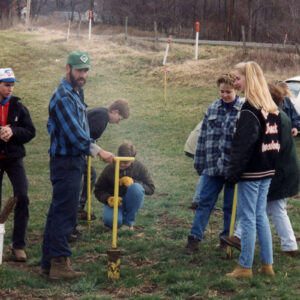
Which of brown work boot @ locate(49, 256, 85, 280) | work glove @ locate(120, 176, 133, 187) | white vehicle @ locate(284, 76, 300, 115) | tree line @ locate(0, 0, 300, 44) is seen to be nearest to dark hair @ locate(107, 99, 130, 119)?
work glove @ locate(120, 176, 133, 187)

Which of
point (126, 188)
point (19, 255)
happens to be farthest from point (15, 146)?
point (126, 188)

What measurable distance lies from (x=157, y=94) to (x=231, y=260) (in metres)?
15.2

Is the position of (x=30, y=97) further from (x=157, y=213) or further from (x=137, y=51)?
(x=157, y=213)

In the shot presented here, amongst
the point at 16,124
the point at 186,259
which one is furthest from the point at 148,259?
the point at 16,124

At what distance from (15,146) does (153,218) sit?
259 centimetres

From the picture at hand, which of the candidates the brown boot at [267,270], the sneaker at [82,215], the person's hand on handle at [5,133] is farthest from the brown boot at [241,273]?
the sneaker at [82,215]

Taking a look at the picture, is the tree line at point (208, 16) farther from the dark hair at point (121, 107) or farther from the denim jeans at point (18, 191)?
the denim jeans at point (18, 191)

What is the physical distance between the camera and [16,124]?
19.7 ft

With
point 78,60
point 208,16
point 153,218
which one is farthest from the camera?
point 208,16

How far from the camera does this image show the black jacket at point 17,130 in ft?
19.3

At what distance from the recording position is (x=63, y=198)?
536cm

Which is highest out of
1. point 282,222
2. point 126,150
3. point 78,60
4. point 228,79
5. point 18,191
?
point 78,60

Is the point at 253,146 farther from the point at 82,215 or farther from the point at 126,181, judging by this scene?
the point at 82,215

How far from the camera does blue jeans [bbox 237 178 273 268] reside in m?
5.38
